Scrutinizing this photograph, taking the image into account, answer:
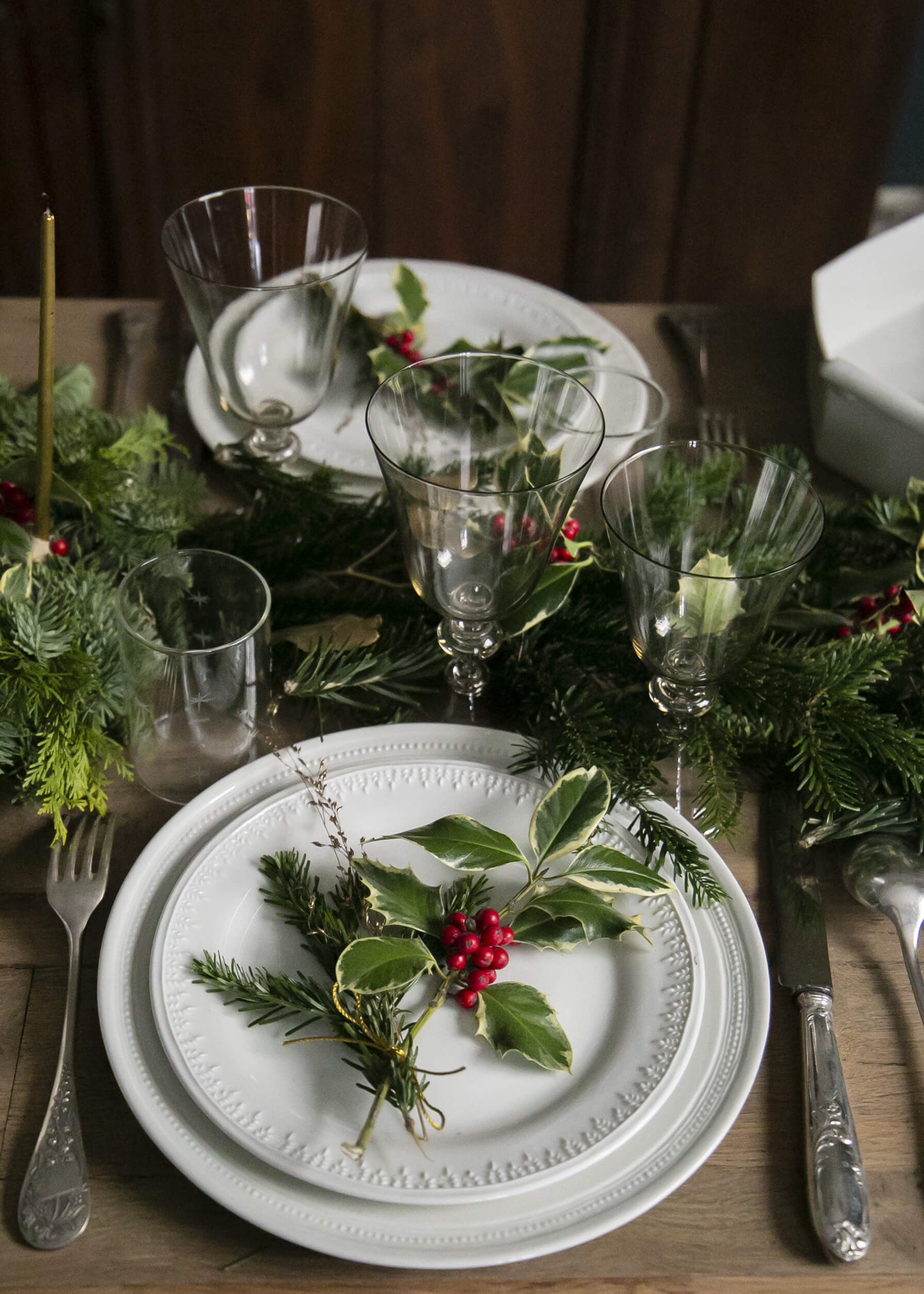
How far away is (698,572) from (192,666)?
0.32 metres

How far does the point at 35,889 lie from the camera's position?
64 centimetres

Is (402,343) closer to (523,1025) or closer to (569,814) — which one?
(569,814)

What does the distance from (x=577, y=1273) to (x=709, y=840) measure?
0.25m

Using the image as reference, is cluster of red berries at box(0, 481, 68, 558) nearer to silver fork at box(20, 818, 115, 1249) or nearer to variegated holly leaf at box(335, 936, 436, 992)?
silver fork at box(20, 818, 115, 1249)

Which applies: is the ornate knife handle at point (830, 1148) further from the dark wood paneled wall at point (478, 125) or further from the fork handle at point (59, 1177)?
the dark wood paneled wall at point (478, 125)

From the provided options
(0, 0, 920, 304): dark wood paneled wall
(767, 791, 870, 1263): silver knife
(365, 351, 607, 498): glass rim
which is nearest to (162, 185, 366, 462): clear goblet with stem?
(365, 351, 607, 498): glass rim

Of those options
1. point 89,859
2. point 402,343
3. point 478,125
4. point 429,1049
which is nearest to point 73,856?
point 89,859

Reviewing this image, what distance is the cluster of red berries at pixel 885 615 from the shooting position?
732mm

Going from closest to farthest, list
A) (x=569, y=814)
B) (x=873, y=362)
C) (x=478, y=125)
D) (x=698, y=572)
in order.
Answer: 1. (x=569, y=814)
2. (x=698, y=572)
3. (x=873, y=362)
4. (x=478, y=125)

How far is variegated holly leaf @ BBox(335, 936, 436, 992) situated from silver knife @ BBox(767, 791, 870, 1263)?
0.65 feet

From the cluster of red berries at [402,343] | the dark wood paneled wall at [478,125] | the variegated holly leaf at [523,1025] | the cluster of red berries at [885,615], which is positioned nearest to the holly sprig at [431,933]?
the variegated holly leaf at [523,1025]

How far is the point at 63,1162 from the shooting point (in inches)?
20.3

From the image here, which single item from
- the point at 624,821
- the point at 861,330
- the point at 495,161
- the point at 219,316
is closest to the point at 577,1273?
the point at 624,821

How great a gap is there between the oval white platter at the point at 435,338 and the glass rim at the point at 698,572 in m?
0.16
